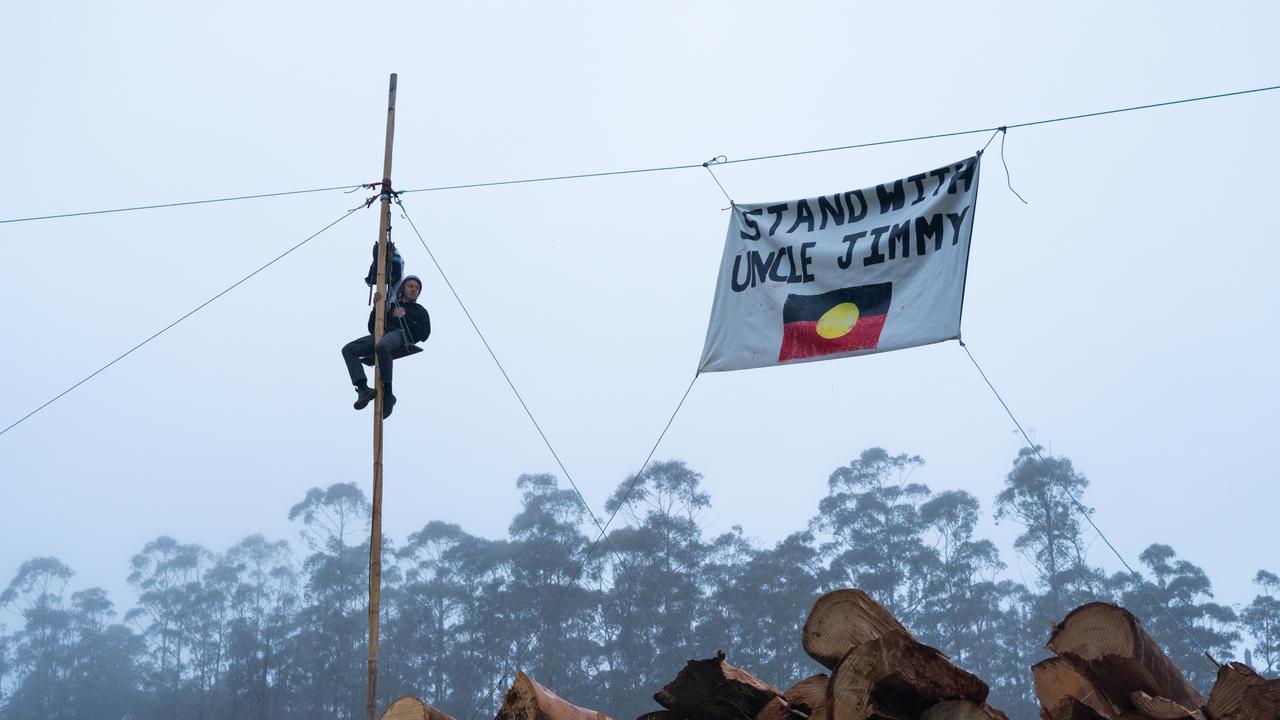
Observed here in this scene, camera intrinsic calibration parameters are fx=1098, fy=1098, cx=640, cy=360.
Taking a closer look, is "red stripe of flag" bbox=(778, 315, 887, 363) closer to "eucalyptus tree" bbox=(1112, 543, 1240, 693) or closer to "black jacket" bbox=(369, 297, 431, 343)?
"black jacket" bbox=(369, 297, 431, 343)

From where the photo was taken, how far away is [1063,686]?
5883 mm

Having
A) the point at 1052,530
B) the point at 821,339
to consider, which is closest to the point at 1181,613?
the point at 1052,530

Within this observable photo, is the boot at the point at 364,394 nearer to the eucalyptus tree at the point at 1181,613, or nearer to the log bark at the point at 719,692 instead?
the log bark at the point at 719,692

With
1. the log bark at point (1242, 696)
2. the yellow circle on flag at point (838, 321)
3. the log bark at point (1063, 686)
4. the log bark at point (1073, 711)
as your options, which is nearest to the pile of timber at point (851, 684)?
the log bark at point (1073, 711)

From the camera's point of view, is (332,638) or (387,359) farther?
(332,638)

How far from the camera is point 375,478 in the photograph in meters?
7.84

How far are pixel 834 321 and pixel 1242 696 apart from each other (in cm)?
347

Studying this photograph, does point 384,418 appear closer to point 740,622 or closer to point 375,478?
point 375,478

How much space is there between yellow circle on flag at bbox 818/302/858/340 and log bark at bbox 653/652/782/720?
2696mm

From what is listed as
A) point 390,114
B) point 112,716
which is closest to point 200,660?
point 112,716

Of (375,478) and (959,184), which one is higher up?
(959,184)

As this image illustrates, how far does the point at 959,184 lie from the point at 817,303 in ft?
4.16

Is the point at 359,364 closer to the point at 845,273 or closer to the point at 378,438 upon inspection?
the point at 378,438

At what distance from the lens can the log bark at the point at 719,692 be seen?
5.81 m
